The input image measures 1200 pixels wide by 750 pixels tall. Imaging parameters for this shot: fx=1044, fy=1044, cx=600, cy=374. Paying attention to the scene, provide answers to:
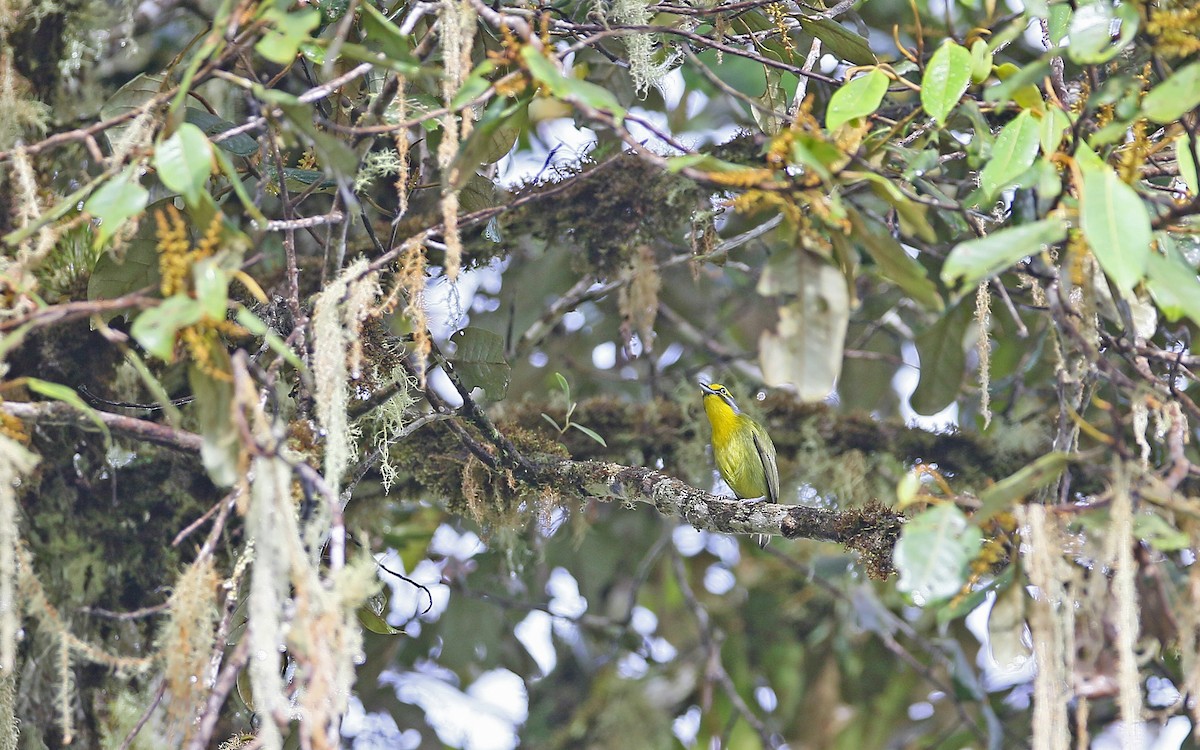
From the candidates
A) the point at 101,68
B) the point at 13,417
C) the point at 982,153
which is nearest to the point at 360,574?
the point at 13,417

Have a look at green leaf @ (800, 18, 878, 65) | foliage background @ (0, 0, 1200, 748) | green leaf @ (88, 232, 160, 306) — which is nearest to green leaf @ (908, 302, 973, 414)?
foliage background @ (0, 0, 1200, 748)

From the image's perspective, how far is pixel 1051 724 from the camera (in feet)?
4.82

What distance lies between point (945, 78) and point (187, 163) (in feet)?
4.34

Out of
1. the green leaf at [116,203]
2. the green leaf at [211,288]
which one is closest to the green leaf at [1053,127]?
the green leaf at [211,288]

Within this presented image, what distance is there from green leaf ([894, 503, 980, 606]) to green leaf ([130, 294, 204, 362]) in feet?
3.46

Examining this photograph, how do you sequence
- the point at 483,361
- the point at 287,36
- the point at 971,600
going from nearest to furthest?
the point at 287,36 < the point at 971,600 < the point at 483,361

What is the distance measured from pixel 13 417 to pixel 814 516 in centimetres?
162

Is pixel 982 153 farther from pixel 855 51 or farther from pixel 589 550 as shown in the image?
Answer: pixel 589 550

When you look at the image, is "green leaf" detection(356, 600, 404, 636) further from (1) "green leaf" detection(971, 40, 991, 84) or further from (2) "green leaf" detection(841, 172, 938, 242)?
(1) "green leaf" detection(971, 40, 991, 84)

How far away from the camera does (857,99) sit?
1918 mm

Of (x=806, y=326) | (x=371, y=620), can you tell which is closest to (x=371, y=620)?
(x=371, y=620)

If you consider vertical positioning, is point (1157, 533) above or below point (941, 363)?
above

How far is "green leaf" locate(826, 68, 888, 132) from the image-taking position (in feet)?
6.20

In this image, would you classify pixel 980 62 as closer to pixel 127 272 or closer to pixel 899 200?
pixel 899 200
